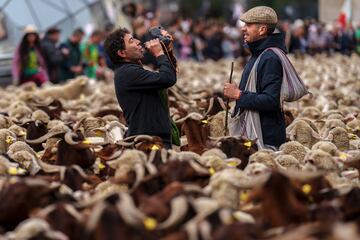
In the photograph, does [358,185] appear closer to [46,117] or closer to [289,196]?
[289,196]

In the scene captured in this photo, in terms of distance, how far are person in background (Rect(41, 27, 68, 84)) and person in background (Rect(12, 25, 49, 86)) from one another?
58cm

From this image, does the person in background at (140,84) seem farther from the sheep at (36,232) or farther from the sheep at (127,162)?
the sheep at (36,232)

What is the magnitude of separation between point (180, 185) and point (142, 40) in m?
9.95

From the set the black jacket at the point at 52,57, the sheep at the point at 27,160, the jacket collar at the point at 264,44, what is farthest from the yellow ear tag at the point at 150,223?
the black jacket at the point at 52,57

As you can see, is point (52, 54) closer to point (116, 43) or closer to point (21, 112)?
point (21, 112)

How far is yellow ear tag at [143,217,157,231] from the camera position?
5.80 m

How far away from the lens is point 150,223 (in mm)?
5852

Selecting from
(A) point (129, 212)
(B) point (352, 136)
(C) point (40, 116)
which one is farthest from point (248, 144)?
(C) point (40, 116)

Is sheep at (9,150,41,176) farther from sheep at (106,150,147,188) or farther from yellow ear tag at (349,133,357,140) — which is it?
yellow ear tag at (349,133,357,140)

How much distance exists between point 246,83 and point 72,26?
2297 cm

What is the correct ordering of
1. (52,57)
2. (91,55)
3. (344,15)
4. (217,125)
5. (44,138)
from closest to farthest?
(44,138) < (217,125) < (52,57) < (91,55) < (344,15)

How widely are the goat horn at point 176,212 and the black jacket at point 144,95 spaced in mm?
2822

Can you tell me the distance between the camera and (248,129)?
9.26m

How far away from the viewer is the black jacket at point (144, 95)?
873cm
